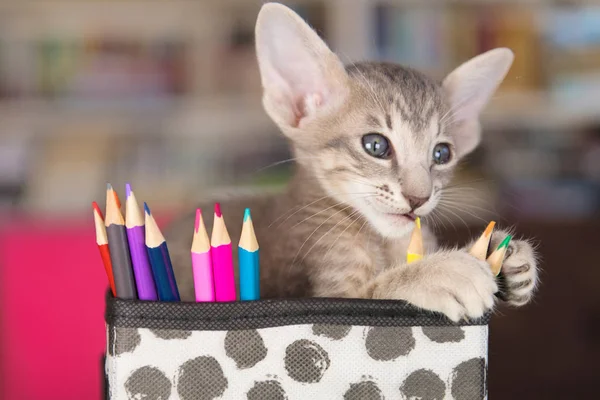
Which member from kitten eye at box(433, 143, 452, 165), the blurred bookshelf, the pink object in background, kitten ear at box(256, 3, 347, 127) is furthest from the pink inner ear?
the blurred bookshelf

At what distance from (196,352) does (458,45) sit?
2400 mm

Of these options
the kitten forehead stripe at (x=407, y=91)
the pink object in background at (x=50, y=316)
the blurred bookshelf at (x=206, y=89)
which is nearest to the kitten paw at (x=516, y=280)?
the kitten forehead stripe at (x=407, y=91)

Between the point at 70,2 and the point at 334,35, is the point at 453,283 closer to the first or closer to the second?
the point at 334,35

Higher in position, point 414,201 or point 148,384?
point 414,201

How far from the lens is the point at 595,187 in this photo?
103 inches

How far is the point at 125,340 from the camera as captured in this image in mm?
509

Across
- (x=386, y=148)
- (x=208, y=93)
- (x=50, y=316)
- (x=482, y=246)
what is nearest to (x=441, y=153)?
(x=386, y=148)

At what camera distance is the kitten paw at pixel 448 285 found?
20.8 inches

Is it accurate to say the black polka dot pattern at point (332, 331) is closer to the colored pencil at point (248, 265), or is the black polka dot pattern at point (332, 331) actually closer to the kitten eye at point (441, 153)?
the colored pencil at point (248, 265)

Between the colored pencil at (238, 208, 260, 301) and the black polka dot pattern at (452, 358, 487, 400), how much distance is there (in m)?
0.17

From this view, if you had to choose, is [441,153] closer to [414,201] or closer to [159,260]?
[414,201]

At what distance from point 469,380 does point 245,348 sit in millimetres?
177

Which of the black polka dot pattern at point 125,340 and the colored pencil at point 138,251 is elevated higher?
the colored pencil at point 138,251

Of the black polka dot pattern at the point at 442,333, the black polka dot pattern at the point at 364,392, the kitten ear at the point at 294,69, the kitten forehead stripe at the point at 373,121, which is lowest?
the black polka dot pattern at the point at 364,392
